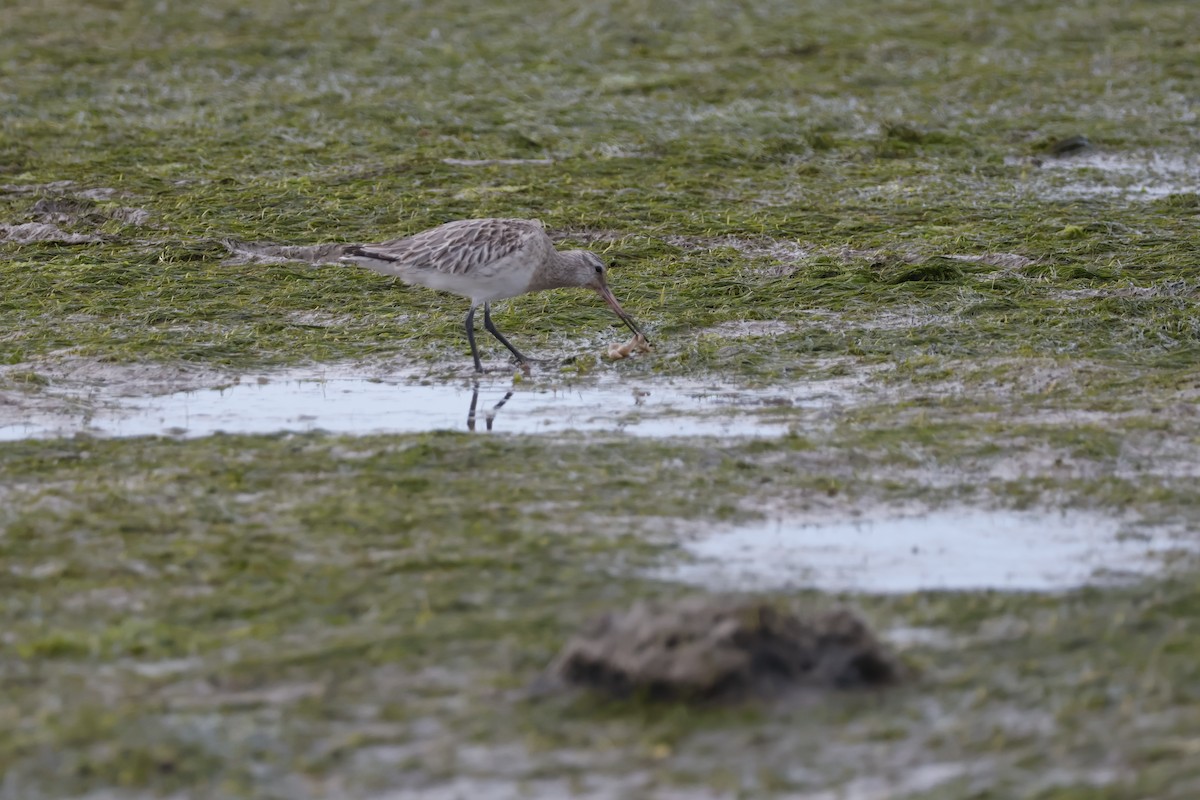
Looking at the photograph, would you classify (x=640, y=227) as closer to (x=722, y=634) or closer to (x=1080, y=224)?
(x=1080, y=224)

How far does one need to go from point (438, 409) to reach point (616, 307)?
1576 millimetres

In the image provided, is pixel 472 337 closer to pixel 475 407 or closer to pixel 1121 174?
pixel 475 407

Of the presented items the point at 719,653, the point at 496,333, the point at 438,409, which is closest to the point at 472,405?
the point at 438,409

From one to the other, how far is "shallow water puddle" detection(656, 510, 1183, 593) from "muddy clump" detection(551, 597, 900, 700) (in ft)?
2.60

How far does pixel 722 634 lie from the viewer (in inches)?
178

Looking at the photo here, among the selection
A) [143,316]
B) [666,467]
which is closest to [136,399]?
[143,316]

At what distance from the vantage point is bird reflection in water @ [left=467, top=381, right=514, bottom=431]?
7.58 metres

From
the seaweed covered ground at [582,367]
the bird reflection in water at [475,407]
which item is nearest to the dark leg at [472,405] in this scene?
the bird reflection in water at [475,407]

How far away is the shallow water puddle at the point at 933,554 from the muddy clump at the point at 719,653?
794 millimetres

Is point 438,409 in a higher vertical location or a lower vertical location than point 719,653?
lower

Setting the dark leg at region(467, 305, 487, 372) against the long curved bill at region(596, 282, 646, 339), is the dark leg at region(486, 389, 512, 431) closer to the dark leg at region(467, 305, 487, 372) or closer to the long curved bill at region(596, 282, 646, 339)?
the dark leg at region(467, 305, 487, 372)

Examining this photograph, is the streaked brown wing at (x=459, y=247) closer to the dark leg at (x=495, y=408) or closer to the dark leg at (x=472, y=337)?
the dark leg at (x=472, y=337)

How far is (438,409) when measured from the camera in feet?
25.8

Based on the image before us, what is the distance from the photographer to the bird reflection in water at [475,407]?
7.58m
